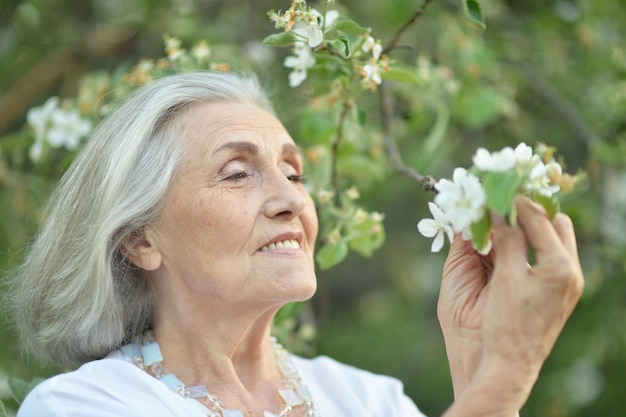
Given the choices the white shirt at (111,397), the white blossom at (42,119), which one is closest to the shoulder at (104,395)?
the white shirt at (111,397)

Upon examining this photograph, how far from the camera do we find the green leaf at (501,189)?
1.48 m

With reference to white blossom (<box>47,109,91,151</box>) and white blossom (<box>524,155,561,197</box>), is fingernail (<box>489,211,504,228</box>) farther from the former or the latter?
white blossom (<box>47,109,91,151</box>)

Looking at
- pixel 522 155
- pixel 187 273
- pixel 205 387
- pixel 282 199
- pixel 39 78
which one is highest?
pixel 522 155

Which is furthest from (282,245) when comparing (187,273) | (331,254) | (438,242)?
(438,242)

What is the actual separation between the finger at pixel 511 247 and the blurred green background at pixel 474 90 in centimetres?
106

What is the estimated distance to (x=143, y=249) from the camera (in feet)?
7.16

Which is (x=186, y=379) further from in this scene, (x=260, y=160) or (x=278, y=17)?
(x=278, y=17)

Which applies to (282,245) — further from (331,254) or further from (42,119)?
(42,119)

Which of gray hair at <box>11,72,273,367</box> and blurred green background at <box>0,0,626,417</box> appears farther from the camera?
blurred green background at <box>0,0,626,417</box>

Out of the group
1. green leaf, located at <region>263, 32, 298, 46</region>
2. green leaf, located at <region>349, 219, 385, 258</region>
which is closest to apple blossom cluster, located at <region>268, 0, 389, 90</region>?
green leaf, located at <region>263, 32, 298, 46</region>

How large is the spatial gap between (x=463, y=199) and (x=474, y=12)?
0.66m

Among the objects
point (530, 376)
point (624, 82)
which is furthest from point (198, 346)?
point (624, 82)

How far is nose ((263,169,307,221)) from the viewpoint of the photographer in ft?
6.82

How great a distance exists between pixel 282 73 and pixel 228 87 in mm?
1313
